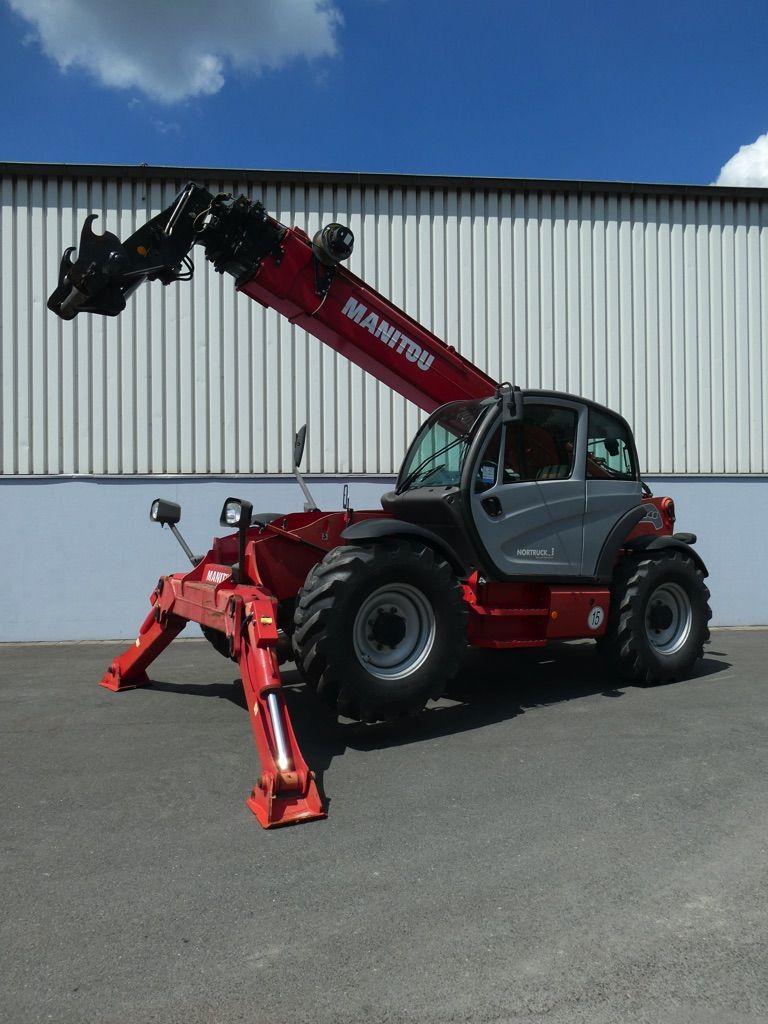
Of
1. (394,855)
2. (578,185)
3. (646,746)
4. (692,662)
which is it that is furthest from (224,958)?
(578,185)

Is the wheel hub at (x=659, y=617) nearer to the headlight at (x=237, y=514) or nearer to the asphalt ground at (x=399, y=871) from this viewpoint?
the asphalt ground at (x=399, y=871)

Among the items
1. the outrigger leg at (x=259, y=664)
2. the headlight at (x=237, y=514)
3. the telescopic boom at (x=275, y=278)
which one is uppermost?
the telescopic boom at (x=275, y=278)

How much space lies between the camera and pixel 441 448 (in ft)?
22.9

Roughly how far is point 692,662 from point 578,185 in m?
7.56

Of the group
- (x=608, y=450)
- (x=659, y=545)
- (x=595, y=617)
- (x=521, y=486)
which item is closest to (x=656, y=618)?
(x=659, y=545)

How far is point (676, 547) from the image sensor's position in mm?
7578

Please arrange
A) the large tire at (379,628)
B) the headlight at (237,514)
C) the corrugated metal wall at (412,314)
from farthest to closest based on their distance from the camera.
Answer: the corrugated metal wall at (412,314), the headlight at (237,514), the large tire at (379,628)

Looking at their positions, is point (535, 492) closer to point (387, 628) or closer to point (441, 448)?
point (441, 448)

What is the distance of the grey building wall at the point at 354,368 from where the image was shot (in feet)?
35.2

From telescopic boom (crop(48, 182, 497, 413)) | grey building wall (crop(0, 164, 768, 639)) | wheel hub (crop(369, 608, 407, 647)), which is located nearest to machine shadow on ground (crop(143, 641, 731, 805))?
wheel hub (crop(369, 608, 407, 647))

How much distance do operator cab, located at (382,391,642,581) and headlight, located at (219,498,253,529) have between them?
1520 mm

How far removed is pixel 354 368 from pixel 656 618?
5.69 meters

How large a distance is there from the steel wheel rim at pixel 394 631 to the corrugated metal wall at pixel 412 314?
18.0 ft

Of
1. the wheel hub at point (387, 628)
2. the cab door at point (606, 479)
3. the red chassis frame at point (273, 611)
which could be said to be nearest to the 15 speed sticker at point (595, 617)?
the red chassis frame at point (273, 611)
